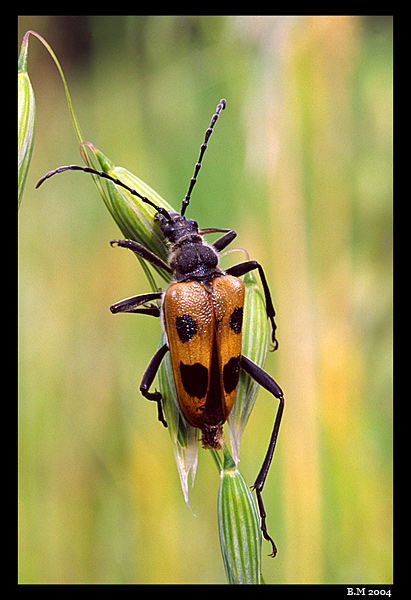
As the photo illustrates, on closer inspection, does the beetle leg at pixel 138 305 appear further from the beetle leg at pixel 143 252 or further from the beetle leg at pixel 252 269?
the beetle leg at pixel 252 269

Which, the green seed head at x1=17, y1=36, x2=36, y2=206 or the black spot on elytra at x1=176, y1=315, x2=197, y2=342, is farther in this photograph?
the black spot on elytra at x1=176, y1=315, x2=197, y2=342

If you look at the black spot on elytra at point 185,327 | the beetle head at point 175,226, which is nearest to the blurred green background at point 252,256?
the beetle head at point 175,226

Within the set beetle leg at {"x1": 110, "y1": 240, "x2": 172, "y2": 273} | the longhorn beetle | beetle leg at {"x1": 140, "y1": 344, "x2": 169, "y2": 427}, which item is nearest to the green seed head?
the longhorn beetle

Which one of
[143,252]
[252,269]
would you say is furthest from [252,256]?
[143,252]

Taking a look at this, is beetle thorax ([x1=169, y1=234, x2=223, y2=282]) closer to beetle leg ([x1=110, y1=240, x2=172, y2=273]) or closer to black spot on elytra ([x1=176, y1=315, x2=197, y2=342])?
beetle leg ([x1=110, y1=240, x2=172, y2=273])

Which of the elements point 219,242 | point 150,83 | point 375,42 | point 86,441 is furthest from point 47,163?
point 375,42

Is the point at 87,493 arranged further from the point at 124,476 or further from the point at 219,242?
the point at 219,242
